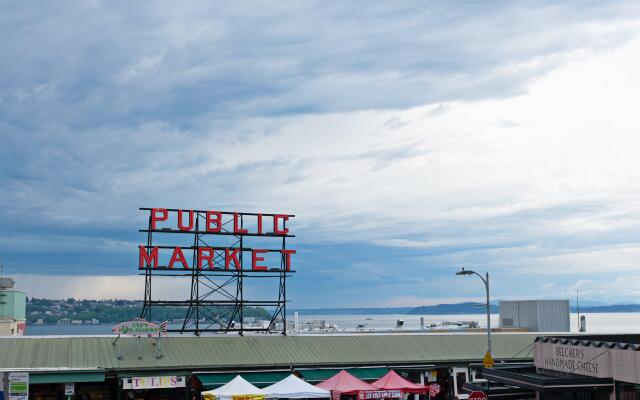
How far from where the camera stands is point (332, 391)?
3900 cm

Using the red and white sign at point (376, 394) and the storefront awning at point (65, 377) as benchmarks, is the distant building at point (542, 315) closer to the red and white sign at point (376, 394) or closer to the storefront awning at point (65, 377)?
the red and white sign at point (376, 394)

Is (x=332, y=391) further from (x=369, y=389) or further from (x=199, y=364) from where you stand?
(x=199, y=364)

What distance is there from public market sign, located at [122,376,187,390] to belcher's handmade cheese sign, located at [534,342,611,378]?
19.8 meters

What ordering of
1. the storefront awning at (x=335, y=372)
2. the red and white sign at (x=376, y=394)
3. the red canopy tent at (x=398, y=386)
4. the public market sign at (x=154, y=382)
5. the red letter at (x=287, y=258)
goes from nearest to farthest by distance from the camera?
the red and white sign at (x=376, y=394) < the red canopy tent at (x=398, y=386) < the public market sign at (x=154, y=382) < the storefront awning at (x=335, y=372) < the red letter at (x=287, y=258)

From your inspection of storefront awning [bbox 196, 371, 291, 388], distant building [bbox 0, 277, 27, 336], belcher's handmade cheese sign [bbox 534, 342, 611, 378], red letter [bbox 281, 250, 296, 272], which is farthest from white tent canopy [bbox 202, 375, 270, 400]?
distant building [bbox 0, 277, 27, 336]

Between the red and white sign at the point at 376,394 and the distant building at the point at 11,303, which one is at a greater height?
the distant building at the point at 11,303

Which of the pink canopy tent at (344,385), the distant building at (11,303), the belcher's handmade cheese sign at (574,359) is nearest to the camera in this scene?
the belcher's handmade cheese sign at (574,359)

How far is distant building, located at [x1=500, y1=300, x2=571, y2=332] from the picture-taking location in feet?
209

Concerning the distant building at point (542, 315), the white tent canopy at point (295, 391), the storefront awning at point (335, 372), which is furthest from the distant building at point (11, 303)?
the distant building at point (542, 315)

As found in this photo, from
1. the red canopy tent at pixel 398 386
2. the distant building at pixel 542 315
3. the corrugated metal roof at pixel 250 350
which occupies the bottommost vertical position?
the red canopy tent at pixel 398 386

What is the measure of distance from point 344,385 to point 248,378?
5.94 meters

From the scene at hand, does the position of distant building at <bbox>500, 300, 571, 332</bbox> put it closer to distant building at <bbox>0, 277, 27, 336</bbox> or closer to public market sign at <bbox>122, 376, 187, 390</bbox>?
public market sign at <bbox>122, 376, 187, 390</bbox>

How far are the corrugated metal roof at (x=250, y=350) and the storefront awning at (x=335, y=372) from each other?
0.43 metres

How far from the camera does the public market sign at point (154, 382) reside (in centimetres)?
4056
